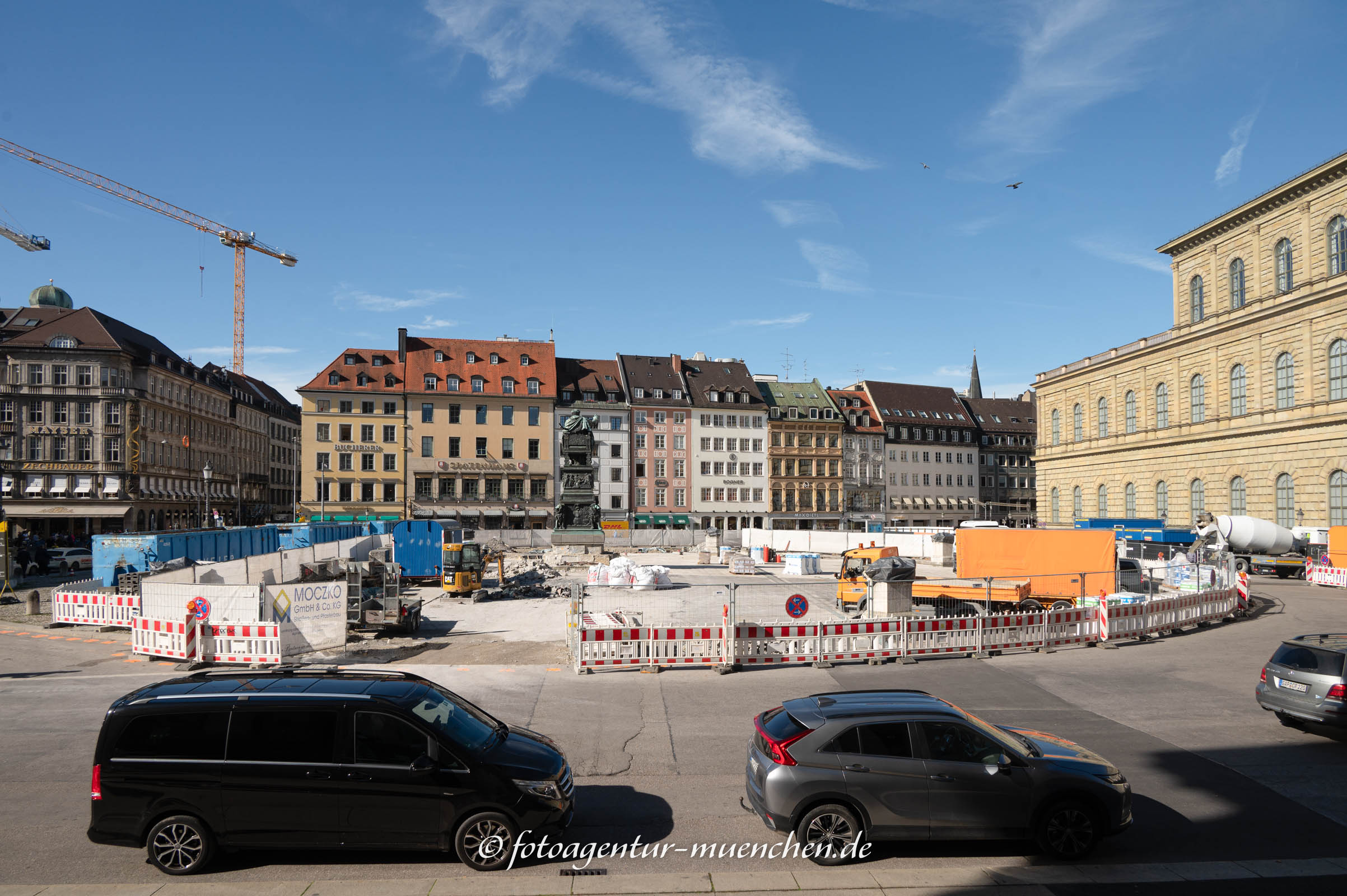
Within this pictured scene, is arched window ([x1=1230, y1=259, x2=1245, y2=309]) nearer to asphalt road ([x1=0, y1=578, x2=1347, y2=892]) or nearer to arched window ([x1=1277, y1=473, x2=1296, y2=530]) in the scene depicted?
arched window ([x1=1277, y1=473, x2=1296, y2=530])

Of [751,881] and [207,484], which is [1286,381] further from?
[207,484]

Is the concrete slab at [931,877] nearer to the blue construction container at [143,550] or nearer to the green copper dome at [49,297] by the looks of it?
the blue construction container at [143,550]

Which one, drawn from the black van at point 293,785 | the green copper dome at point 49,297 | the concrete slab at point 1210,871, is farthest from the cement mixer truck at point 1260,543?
the green copper dome at point 49,297

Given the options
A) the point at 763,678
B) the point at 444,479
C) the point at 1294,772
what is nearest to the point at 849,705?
the point at 1294,772

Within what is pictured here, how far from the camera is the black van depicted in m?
7.26

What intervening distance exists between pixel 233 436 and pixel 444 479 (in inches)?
1416

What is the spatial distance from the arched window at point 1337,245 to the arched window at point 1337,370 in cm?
450

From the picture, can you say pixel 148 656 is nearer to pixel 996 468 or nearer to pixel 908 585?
pixel 908 585

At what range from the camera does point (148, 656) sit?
18.8 metres

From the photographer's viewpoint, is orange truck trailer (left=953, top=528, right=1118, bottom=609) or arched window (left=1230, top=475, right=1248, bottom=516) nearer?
orange truck trailer (left=953, top=528, right=1118, bottom=609)

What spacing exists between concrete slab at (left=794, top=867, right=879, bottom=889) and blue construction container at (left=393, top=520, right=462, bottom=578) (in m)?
30.7

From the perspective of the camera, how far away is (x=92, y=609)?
23.9 meters

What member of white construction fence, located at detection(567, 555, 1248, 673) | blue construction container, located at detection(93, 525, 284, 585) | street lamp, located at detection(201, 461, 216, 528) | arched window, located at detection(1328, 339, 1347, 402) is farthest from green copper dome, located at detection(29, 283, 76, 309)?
Result: arched window, located at detection(1328, 339, 1347, 402)

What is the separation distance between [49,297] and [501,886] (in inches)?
4240
